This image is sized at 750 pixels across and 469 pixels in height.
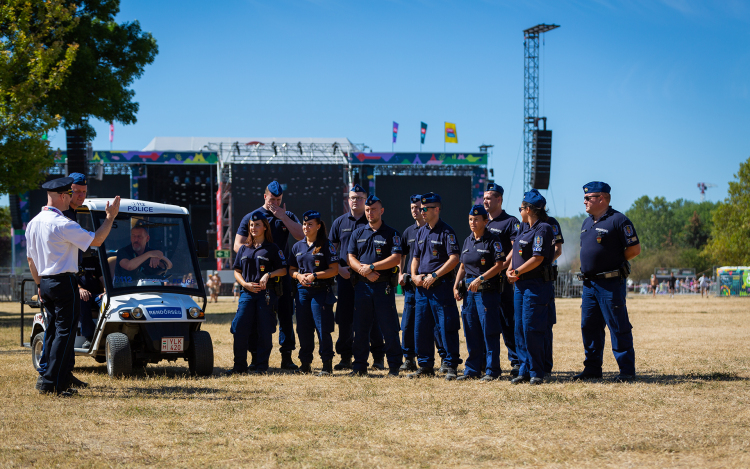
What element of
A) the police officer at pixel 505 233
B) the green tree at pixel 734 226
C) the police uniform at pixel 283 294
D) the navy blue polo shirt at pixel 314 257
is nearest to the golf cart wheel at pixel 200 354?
the police uniform at pixel 283 294

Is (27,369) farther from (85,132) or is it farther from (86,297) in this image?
(85,132)

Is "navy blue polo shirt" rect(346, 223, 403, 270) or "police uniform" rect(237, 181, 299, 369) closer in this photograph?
"navy blue polo shirt" rect(346, 223, 403, 270)

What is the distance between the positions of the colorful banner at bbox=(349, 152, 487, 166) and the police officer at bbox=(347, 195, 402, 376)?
106 ft

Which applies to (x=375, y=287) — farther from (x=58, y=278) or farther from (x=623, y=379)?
(x=58, y=278)

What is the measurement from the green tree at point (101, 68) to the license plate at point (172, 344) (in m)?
14.5

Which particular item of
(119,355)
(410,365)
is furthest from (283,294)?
(119,355)

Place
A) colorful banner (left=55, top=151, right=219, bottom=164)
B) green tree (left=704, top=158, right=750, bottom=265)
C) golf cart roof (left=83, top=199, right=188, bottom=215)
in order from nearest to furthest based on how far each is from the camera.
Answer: golf cart roof (left=83, top=199, right=188, bottom=215), colorful banner (left=55, top=151, right=219, bottom=164), green tree (left=704, top=158, right=750, bottom=265)

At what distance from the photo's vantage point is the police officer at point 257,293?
834 cm

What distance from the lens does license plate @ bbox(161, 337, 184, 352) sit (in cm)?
761

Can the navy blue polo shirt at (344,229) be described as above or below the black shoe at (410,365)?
above

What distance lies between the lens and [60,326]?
257 inches

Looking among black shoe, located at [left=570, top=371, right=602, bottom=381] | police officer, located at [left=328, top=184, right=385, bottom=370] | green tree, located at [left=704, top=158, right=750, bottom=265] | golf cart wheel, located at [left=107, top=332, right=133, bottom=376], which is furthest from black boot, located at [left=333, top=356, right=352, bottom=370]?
green tree, located at [left=704, top=158, right=750, bottom=265]

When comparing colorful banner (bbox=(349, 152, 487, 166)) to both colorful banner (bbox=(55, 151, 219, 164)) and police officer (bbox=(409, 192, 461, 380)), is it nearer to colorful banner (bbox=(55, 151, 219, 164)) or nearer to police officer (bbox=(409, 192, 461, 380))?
colorful banner (bbox=(55, 151, 219, 164))

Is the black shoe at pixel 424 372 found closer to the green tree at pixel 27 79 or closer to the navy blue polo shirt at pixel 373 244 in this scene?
the navy blue polo shirt at pixel 373 244
